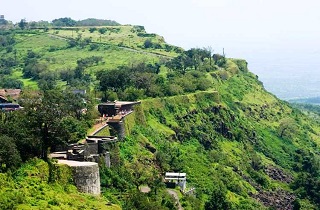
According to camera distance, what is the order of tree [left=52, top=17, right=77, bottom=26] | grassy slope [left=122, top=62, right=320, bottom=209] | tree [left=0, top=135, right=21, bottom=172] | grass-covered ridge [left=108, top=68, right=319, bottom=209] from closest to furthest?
tree [left=0, top=135, right=21, bottom=172], grass-covered ridge [left=108, top=68, right=319, bottom=209], grassy slope [left=122, top=62, right=320, bottom=209], tree [left=52, top=17, right=77, bottom=26]

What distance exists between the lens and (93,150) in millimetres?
48156

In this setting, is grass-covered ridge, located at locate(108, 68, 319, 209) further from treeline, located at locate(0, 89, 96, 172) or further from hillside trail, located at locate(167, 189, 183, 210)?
treeline, located at locate(0, 89, 96, 172)

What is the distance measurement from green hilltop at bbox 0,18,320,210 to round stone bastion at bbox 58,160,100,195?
0.89 m

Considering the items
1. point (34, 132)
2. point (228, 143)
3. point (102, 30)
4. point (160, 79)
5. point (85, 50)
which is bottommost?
point (228, 143)

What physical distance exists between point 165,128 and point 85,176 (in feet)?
102

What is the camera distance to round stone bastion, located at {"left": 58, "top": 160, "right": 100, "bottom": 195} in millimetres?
41375

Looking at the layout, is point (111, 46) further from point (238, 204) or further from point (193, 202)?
point (193, 202)

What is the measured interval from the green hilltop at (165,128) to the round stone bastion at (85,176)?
894 mm

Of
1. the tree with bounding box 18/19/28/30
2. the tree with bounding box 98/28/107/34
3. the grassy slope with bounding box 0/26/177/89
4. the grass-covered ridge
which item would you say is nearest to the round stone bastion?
the grass-covered ridge

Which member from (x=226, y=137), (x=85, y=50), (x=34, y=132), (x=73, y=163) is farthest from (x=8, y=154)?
(x=85, y=50)

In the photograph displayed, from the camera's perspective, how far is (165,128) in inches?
2847

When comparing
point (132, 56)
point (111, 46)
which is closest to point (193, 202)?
point (132, 56)

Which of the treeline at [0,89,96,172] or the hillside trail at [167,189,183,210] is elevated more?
the treeline at [0,89,96,172]

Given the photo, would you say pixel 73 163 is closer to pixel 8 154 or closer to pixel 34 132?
pixel 34 132
